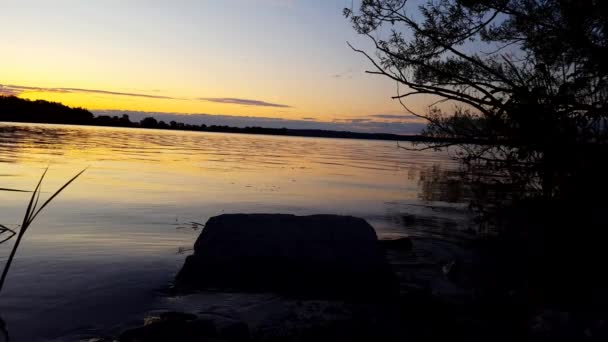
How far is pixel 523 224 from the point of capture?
733cm

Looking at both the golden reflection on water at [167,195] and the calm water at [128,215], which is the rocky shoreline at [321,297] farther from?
the golden reflection on water at [167,195]

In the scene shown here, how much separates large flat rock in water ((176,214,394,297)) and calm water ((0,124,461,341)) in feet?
1.96

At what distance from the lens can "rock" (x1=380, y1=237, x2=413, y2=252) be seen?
7188 millimetres

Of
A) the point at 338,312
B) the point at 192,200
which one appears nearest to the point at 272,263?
the point at 338,312

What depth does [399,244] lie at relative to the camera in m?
7.25

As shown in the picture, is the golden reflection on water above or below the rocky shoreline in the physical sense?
below

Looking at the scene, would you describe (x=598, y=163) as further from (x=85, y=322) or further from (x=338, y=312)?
(x=85, y=322)

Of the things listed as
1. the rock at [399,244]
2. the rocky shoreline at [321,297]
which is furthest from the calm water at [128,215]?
the rock at [399,244]

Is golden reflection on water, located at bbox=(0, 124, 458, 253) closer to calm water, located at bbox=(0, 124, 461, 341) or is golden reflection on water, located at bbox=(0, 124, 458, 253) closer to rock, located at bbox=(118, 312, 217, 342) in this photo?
calm water, located at bbox=(0, 124, 461, 341)

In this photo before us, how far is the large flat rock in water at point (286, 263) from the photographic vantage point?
4957 mm

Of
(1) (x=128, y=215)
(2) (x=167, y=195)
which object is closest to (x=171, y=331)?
(1) (x=128, y=215)

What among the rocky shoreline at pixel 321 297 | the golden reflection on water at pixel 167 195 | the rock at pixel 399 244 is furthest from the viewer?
the golden reflection on water at pixel 167 195

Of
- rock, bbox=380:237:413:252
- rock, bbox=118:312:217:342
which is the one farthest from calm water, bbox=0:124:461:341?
rock, bbox=380:237:413:252

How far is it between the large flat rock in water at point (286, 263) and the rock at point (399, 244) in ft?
6.63
